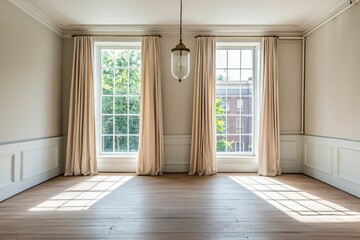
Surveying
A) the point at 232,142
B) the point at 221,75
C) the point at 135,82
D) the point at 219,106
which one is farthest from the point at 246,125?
the point at 135,82

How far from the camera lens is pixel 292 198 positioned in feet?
12.5

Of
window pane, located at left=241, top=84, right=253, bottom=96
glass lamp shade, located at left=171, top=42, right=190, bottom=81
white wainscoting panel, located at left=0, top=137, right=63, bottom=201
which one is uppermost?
glass lamp shade, located at left=171, top=42, right=190, bottom=81

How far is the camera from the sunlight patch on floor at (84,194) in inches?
134

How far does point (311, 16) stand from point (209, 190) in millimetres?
3687

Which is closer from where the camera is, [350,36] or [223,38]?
[350,36]

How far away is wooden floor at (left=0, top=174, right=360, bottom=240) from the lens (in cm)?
267

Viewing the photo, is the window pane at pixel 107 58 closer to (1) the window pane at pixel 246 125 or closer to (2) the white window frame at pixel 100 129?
(2) the white window frame at pixel 100 129

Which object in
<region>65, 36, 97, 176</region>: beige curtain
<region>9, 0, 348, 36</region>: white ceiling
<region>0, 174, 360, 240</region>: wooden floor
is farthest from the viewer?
<region>65, 36, 97, 176</region>: beige curtain

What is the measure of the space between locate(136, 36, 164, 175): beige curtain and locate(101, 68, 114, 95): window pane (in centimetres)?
81

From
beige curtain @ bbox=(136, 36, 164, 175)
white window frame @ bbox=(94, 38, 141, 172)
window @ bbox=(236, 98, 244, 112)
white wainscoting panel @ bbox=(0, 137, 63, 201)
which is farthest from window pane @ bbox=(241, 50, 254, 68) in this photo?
white wainscoting panel @ bbox=(0, 137, 63, 201)

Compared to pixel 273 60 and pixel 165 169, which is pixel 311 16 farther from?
pixel 165 169

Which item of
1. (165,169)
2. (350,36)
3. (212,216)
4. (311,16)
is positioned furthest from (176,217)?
(311,16)

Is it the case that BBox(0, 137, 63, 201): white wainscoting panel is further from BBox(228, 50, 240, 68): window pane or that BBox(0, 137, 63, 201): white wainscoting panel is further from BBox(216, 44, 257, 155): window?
BBox(228, 50, 240, 68): window pane

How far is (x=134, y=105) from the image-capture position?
573cm
